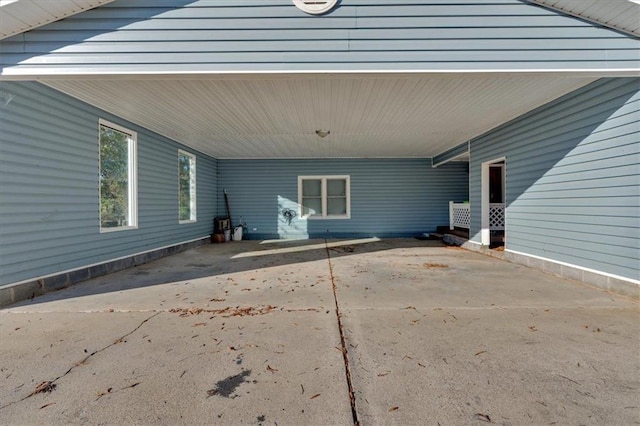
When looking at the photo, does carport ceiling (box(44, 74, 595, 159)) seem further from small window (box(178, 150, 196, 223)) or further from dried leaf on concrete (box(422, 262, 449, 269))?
dried leaf on concrete (box(422, 262, 449, 269))

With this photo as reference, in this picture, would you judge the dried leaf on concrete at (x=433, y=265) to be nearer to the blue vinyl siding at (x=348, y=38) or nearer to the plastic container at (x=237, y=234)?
the blue vinyl siding at (x=348, y=38)

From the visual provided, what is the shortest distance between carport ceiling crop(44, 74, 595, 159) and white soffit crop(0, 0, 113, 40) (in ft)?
2.12

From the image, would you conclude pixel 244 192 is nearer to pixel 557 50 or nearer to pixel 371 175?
pixel 371 175

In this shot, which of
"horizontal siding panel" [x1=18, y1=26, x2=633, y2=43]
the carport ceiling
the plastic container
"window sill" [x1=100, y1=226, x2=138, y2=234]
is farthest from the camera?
the plastic container

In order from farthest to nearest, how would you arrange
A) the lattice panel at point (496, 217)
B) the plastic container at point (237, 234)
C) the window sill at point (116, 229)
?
the plastic container at point (237, 234), the lattice panel at point (496, 217), the window sill at point (116, 229)

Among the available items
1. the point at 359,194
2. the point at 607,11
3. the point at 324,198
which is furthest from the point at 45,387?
the point at 359,194

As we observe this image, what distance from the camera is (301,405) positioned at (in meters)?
1.69

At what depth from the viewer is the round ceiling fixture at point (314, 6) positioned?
9.98ft

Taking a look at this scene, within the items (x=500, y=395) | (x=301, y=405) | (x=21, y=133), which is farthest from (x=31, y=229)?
(x=500, y=395)

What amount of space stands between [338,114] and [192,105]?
8.44 ft

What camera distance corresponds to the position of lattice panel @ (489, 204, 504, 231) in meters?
7.85

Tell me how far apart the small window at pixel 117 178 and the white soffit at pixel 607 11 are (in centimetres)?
641

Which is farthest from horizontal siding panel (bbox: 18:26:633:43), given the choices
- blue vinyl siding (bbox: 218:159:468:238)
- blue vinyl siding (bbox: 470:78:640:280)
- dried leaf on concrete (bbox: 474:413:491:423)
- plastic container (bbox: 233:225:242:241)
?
plastic container (bbox: 233:225:242:241)

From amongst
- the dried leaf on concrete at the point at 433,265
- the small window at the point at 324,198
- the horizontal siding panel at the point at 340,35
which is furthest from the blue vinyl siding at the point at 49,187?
the dried leaf on concrete at the point at 433,265
